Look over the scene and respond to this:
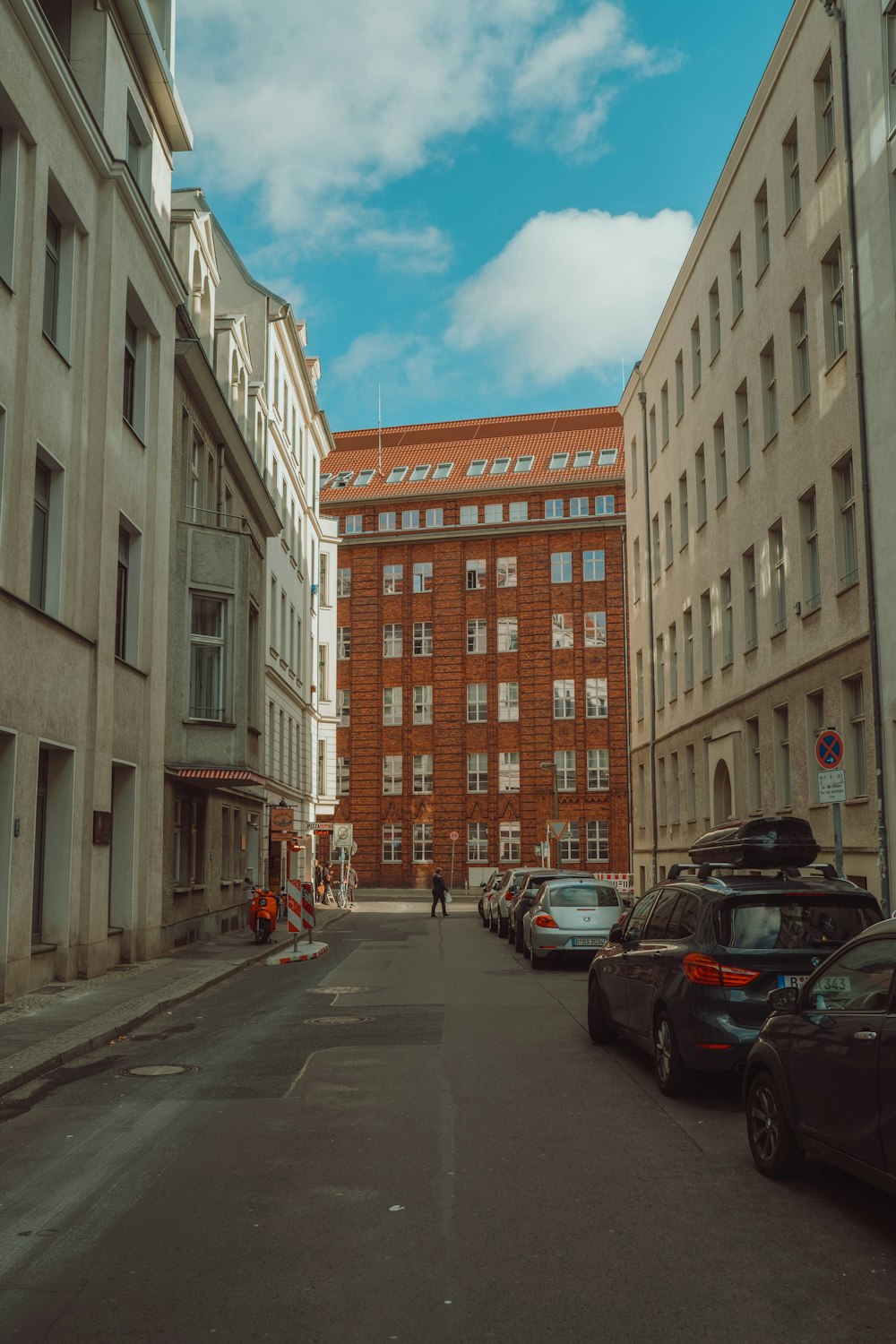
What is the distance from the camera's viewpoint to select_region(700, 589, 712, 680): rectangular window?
31406 mm

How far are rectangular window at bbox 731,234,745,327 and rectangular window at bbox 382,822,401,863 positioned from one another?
1998 inches

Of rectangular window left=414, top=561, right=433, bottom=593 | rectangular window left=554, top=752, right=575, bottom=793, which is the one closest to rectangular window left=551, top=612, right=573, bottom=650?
rectangular window left=554, top=752, right=575, bottom=793

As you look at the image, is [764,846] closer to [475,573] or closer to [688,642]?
[688,642]

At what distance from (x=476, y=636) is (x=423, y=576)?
493 cm

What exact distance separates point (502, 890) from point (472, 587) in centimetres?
4551

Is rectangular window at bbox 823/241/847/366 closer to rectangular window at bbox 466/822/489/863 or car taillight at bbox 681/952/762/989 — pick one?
car taillight at bbox 681/952/762/989

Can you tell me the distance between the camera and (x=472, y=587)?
7712 centimetres

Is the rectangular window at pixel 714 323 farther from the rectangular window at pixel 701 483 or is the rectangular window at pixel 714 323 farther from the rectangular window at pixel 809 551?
the rectangular window at pixel 809 551

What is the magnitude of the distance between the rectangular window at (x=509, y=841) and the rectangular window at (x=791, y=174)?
52239 millimetres

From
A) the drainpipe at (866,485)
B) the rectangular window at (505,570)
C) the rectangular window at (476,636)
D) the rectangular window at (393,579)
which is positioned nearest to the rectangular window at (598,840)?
the rectangular window at (476,636)

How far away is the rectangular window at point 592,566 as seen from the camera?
246 ft

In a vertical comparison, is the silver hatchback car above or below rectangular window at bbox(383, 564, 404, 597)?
below

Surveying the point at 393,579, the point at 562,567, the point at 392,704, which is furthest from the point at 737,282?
the point at 393,579

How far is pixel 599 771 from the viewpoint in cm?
7312
